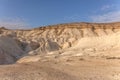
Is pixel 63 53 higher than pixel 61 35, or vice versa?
pixel 61 35

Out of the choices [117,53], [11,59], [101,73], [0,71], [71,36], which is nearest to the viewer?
[0,71]

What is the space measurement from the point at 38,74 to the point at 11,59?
14603 millimetres

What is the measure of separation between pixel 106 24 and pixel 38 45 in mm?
13984

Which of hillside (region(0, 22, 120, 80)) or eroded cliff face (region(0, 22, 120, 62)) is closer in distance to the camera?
hillside (region(0, 22, 120, 80))

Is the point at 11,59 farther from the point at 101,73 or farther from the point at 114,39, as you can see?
the point at 101,73

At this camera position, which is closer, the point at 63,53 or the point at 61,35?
the point at 63,53

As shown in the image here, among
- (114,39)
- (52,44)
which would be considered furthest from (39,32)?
(114,39)

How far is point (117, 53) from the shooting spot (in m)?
21.5

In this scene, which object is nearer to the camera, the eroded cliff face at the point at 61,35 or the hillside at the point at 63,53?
the hillside at the point at 63,53

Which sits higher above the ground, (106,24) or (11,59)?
(106,24)

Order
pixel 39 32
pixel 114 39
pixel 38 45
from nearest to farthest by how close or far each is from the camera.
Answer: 1. pixel 114 39
2. pixel 38 45
3. pixel 39 32

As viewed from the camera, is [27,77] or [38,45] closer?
[27,77]

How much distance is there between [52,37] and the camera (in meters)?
42.7

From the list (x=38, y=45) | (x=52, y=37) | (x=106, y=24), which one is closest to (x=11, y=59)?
(x=38, y=45)
